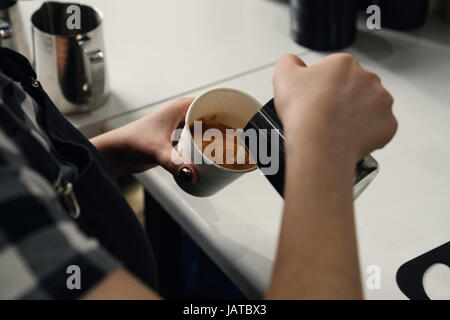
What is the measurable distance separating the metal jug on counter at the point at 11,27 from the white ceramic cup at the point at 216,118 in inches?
17.0

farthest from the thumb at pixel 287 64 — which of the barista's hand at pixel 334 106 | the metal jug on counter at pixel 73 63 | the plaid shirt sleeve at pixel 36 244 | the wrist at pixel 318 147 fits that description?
the metal jug on counter at pixel 73 63

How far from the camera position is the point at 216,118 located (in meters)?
0.74

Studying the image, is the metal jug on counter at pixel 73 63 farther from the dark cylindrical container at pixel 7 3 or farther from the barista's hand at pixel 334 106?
the barista's hand at pixel 334 106

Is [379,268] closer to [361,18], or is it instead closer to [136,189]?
[361,18]

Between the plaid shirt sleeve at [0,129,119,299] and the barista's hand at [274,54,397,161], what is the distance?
0.22 meters

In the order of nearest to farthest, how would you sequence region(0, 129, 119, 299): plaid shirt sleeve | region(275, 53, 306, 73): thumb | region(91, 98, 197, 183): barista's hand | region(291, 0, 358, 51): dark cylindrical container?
region(0, 129, 119, 299): plaid shirt sleeve
region(275, 53, 306, 73): thumb
region(91, 98, 197, 183): barista's hand
region(291, 0, 358, 51): dark cylindrical container

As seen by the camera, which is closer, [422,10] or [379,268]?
[379,268]

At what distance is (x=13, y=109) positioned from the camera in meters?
0.48

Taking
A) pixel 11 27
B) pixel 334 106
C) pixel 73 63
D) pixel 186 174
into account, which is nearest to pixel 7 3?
pixel 11 27

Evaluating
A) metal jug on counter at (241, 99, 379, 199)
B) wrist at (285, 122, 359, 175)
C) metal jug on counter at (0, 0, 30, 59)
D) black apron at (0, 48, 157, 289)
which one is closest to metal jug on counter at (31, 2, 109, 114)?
metal jug on counter at (0, 0, 30, 59)

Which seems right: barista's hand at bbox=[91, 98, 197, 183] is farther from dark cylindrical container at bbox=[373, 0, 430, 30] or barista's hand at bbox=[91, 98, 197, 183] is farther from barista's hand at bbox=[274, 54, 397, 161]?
dark cylindrical container at bbox=[373, 0, 430, 30]

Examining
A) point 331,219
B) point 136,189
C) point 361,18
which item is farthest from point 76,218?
point 136,189

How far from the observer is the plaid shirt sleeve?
36 centimetres
